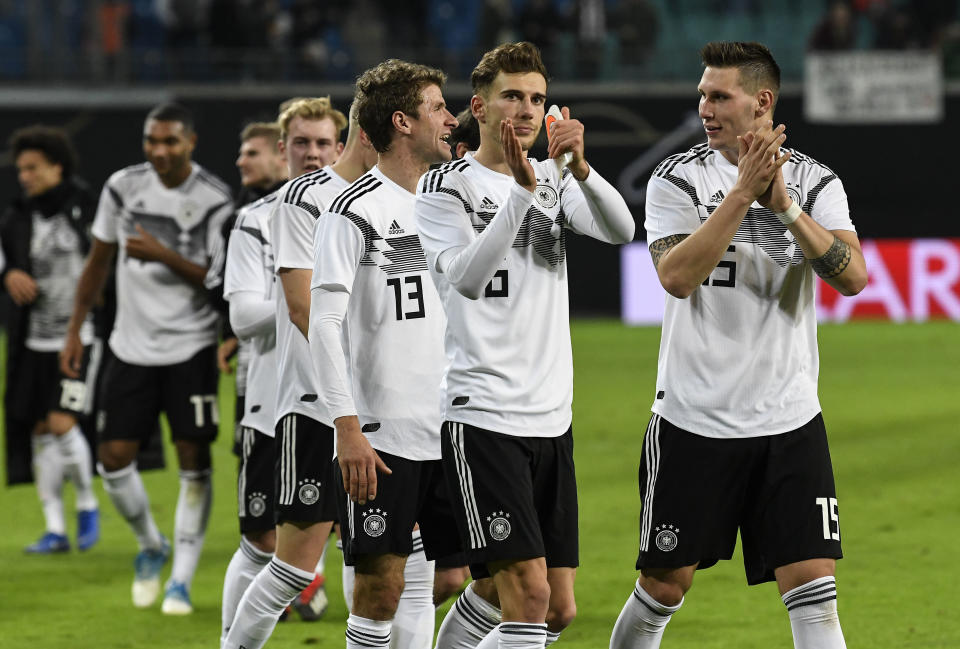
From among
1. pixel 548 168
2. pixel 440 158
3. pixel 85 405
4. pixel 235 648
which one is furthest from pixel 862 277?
pixel 85 405

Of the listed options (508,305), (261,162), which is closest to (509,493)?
(508,305)

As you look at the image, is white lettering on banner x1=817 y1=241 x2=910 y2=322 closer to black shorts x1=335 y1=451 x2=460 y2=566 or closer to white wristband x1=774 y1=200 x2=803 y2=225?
black shorts x1=335 y1=451 x2=460 y2=566

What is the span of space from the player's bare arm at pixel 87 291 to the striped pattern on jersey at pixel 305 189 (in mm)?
2353

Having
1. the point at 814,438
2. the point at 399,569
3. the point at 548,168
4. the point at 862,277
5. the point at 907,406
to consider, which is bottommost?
the point at 907,406

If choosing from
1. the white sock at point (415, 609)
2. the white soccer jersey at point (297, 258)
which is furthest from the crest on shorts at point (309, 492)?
the white sock at point (415, 609)

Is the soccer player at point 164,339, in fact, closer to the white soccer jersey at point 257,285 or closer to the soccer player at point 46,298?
the white soccer jersey at point 257,285

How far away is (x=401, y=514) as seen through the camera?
4.54 metres

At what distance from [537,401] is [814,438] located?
2.85 ft

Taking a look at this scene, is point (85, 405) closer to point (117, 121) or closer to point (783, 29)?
point (117, 121)

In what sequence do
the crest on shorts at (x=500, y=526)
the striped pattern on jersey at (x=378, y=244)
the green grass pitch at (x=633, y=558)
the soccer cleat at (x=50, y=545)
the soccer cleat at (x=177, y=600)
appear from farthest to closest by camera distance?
the soccer cleat at (x=50, y=545) < the soccer cleat at (x=177, y=600) < the green grass pitch at (x=633, y=558) < the striped pattern on jersey at (x=378, y=244) < the crest on shorts at (x=500, y=526)

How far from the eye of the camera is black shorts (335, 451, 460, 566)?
4527 millimetres

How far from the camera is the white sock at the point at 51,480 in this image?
27.9 ft

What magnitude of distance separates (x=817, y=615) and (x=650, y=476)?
0.65 meters

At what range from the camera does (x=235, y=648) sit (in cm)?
506
